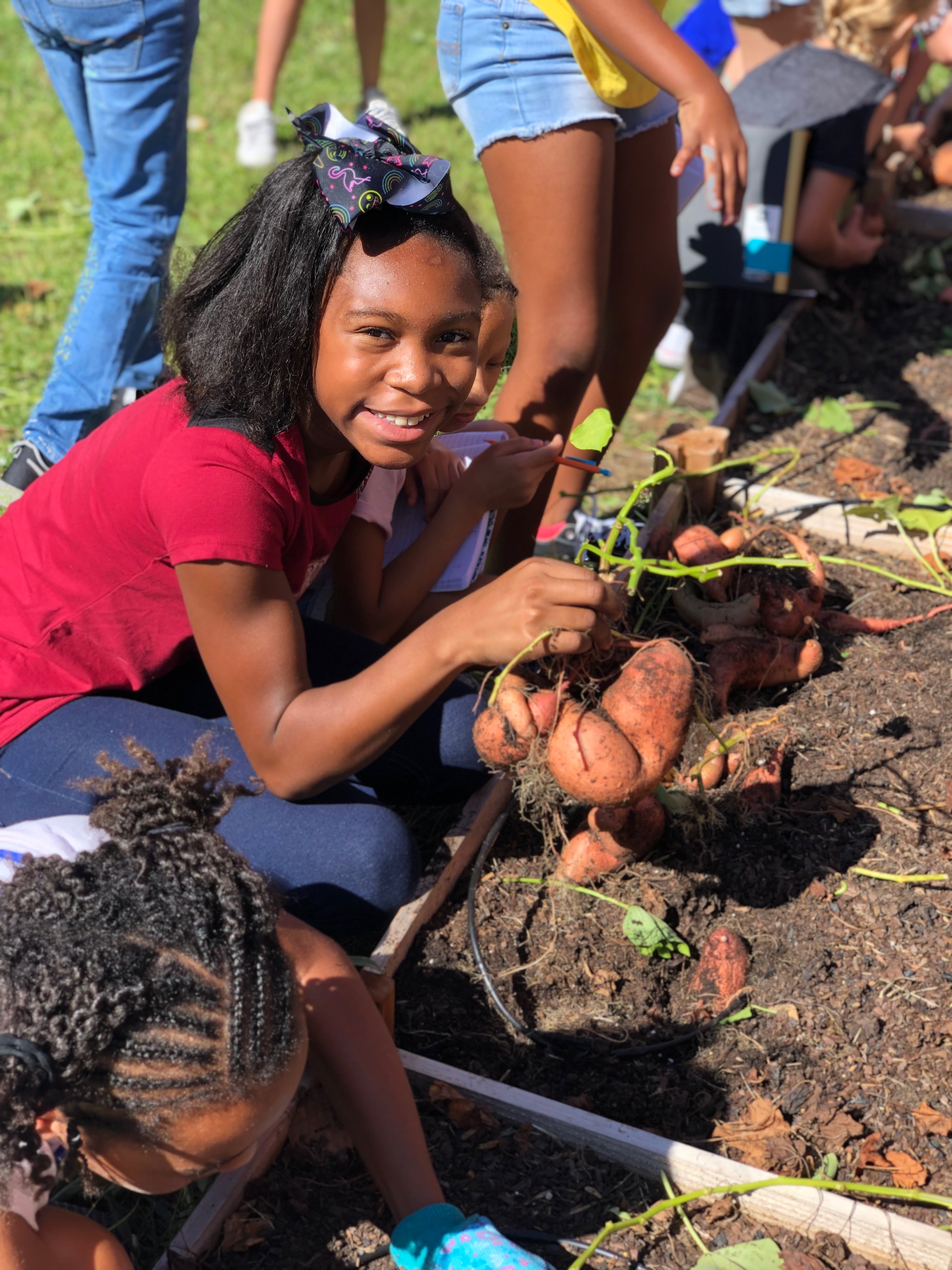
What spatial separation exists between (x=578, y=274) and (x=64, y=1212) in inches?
84.4

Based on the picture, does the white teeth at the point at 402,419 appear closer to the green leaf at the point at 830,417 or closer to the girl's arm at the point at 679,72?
the girl's arm at the point at 679,72

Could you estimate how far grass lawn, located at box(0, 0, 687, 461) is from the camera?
475 cm

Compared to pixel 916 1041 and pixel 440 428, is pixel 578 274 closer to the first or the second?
pixel 440 428

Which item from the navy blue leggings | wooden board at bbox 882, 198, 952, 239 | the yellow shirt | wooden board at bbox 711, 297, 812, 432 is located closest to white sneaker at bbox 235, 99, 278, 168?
wooden board at bbox 711, 297, 812, 432

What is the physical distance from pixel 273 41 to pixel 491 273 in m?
4.35

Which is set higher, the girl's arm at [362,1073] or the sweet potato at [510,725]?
the sweet potato at [510,725]

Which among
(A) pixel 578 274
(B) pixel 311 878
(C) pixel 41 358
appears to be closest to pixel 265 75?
(C) pixel 41 358

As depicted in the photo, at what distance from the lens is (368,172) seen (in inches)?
70.9

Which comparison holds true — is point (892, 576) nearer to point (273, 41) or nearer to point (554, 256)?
point (554, 256)

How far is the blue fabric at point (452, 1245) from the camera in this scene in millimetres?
1660

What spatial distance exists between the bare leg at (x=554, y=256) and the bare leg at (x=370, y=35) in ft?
12.3

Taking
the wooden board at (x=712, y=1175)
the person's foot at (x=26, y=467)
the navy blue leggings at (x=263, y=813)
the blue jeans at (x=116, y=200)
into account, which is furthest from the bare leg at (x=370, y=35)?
the wooden board at (x=712, y=1175)

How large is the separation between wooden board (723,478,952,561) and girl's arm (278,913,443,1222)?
213 cm

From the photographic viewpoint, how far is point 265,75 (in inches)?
230
